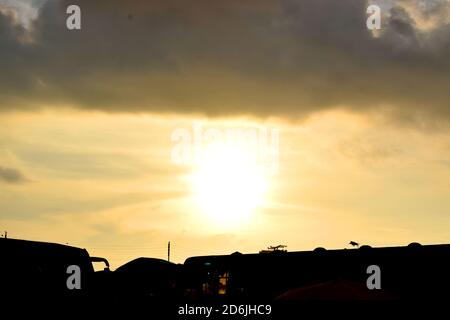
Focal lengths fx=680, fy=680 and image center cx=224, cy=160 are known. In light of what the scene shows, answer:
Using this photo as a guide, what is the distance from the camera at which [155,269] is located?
99.4 feet
